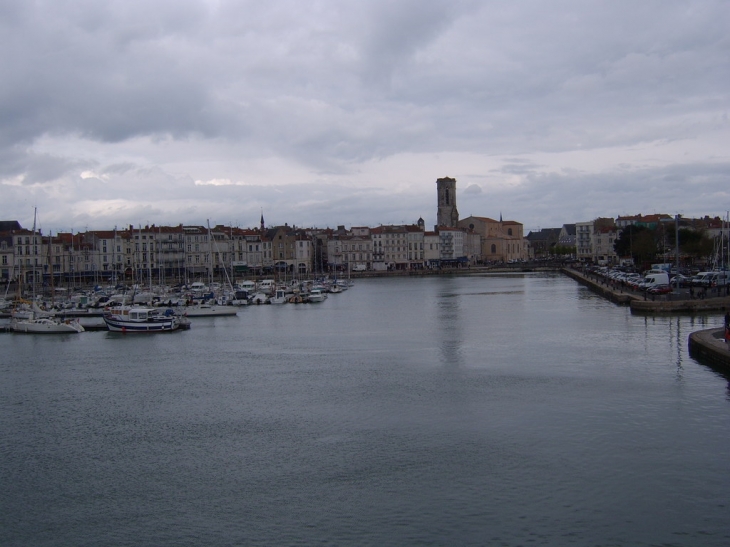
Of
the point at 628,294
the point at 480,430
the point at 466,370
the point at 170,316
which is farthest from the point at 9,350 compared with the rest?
the point at 628,294

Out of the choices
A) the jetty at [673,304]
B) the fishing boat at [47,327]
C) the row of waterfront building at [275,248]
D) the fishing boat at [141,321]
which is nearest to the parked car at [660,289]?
the jetty at [673,304]

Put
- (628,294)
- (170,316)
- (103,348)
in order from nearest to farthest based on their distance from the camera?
(103,348) < (170,316) < (628,294)

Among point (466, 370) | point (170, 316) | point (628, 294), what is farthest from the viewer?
point (628, 294)

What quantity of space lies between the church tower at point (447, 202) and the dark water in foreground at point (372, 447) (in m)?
94.8

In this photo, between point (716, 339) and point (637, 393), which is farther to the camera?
point (716, 339)

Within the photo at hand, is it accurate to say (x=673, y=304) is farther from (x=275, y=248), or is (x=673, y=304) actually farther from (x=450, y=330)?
(x=275, y=248)

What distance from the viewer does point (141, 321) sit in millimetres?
35531

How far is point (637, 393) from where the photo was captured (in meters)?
18.2

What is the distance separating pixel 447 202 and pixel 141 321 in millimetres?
90974

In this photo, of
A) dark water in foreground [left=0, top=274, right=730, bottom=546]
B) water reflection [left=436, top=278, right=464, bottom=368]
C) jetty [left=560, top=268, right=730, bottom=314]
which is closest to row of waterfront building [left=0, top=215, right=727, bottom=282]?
water reflection [left=436, top=278, right=464, bottom=368]

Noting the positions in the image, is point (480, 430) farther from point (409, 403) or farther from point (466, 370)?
point (466, 370)

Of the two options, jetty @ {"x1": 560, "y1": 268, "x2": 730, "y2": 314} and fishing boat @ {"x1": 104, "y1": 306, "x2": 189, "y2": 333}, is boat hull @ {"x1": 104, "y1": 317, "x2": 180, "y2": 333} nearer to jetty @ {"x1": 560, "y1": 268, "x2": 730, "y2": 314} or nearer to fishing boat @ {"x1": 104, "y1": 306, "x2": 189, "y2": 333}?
fishing boat @ {"x1": 104, "y1": 306, "x2": 189, "y2": 333}

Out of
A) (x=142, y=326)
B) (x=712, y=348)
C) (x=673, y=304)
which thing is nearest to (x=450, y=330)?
(x=673, y=304)

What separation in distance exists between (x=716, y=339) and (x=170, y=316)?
24.8m
